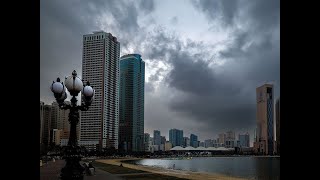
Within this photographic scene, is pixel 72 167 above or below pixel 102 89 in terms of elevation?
below

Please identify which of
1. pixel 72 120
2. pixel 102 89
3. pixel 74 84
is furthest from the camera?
pixel 102 89

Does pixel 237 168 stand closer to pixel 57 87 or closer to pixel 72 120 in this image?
pixel 72 120

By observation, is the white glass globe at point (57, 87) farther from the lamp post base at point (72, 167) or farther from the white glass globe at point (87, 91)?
the lamp post base at point (72, 167)

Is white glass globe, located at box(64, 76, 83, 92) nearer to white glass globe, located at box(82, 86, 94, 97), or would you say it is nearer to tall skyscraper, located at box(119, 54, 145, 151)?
white glass globe, located at box(82, 86, 94, 97)

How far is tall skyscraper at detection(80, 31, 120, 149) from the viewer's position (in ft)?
236

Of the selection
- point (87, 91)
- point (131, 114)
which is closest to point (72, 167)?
point (87, 91)

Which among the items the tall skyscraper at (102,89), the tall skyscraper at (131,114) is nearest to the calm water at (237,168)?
the tall skyscraper at (102,89)

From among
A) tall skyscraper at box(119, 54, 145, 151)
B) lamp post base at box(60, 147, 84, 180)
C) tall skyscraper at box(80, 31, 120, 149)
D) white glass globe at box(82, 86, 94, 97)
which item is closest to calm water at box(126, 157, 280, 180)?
tall skyscraper at box(80, 31, 120, 149)

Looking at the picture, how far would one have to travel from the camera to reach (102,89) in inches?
3012

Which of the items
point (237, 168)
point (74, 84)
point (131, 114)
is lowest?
point (237, 168)
